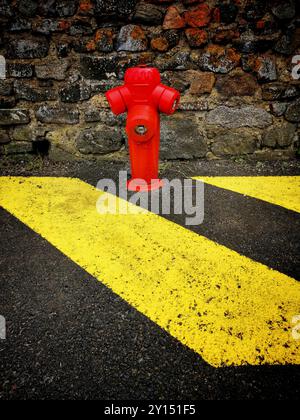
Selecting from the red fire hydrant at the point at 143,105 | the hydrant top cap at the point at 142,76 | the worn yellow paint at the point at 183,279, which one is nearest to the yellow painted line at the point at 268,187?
the red fire hydrant at the point at 143,105

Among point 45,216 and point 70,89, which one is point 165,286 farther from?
point 70,89

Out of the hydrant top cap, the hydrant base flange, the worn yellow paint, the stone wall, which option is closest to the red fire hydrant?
the hydrant top cap

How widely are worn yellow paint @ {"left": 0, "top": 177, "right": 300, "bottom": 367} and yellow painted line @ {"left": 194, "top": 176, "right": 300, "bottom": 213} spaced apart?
674 millimetres

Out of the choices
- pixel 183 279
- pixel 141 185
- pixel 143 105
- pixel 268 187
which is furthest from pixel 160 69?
pixel 183 279

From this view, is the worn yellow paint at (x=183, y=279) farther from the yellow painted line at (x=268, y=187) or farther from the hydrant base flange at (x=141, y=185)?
the yellow painted line at (x=268, y=187)

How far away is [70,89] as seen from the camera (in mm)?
2307

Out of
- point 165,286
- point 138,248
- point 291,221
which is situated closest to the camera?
point 165,286

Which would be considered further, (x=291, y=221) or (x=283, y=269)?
(x=291, y=221)

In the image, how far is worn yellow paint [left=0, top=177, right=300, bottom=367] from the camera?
1.03m

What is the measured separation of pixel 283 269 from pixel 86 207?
4.03 feet

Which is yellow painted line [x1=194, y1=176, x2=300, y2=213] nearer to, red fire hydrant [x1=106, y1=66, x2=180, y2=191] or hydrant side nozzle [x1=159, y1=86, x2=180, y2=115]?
red fire hydrant [x1=106, y1=66, x2=180, y2=191]

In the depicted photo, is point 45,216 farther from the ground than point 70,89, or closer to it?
closer to it
